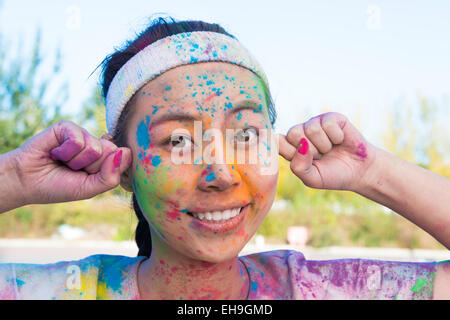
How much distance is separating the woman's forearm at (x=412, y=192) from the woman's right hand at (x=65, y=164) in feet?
3.82

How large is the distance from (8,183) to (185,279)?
0.84m

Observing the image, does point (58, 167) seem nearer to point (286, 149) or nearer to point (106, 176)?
point (106, 176)

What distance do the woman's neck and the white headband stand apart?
0.71 m

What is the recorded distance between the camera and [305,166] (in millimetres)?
1968

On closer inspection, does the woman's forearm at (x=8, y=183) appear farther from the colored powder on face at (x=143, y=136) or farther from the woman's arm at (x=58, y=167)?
the colored powder on face at (x=143, y=136)

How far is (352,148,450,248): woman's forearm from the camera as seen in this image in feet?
6.36

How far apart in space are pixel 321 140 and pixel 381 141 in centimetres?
1646

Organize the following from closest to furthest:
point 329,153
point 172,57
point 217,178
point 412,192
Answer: point 217,178 < point 172,57 < point 412,192 < point 329,153

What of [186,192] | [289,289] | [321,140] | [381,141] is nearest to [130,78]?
[186,192]

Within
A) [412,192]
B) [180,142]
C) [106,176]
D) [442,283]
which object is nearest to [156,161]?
[180,142]

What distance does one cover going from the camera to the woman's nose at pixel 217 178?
1.65 metres

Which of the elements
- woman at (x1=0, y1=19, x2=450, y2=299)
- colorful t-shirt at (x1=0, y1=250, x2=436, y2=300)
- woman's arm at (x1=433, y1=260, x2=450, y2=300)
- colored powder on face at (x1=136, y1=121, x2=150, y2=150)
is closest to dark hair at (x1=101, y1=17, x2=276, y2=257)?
woman at (x1=0, y1=19, x2=450, y2=299)

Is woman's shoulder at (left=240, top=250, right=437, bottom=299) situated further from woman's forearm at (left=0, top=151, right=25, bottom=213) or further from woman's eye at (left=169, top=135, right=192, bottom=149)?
woman's forearm at (left=0, top=151, right=25, bottom=213)

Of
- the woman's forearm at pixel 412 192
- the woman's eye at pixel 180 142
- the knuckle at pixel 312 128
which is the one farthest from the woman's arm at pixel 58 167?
the woman's forearm at pixel 412 192
